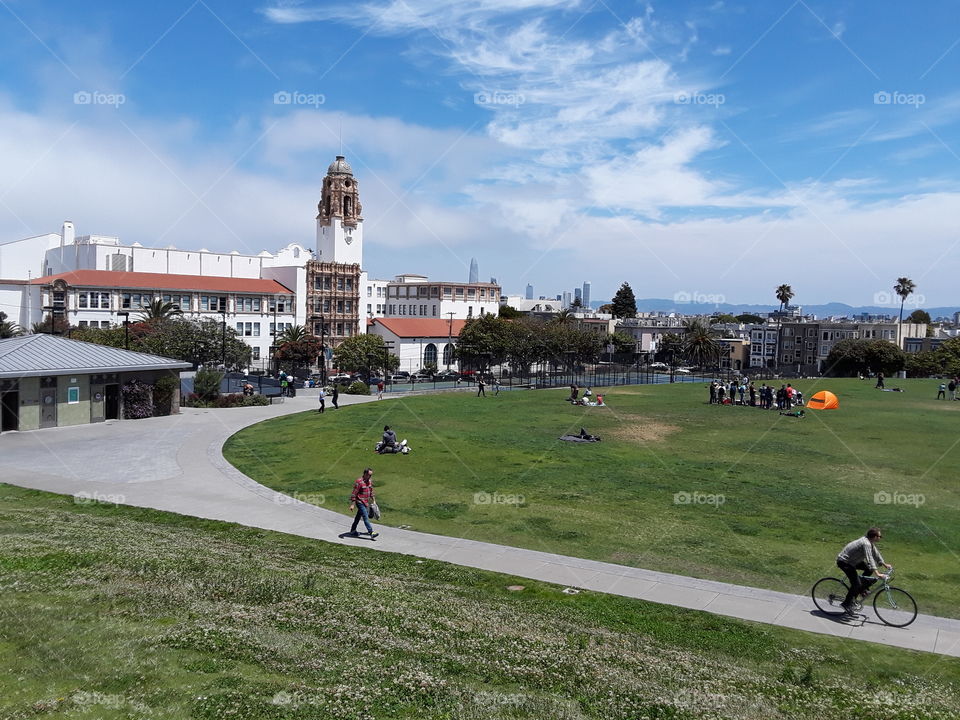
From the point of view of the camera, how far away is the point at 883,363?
8844 cm

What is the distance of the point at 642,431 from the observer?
33562mm

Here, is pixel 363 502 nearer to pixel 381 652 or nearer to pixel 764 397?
pixel 381 652

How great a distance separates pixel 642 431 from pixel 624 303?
5306 inches

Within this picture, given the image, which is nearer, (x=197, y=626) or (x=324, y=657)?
(x=324, y=657)

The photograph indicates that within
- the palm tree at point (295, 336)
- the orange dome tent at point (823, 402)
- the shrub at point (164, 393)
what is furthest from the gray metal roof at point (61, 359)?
the palm tree at point (295, 336)

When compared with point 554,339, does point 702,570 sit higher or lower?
lower

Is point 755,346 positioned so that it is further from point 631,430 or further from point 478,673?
point 478,673

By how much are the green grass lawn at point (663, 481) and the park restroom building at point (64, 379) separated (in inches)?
274

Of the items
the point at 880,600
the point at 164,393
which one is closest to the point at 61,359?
the point at 164,393

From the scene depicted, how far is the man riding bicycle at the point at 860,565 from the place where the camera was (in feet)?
39.6

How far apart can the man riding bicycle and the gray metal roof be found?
30797 millimetres

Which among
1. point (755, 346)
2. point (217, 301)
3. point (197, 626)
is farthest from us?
point (755, 346)

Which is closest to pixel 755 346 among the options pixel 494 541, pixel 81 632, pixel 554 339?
pixel 554 339

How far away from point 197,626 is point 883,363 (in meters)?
94.5
